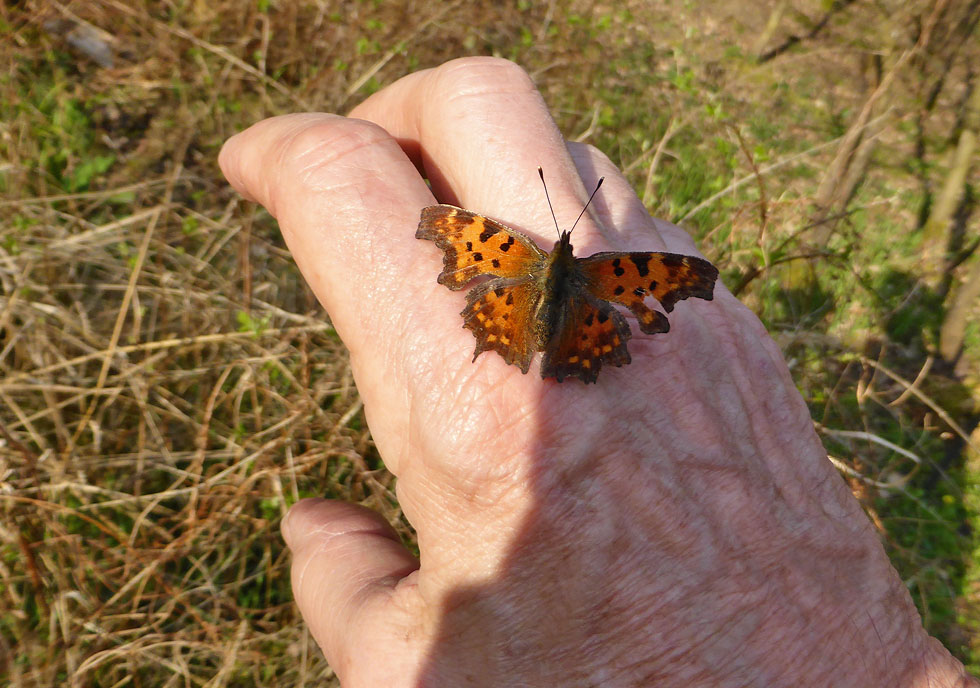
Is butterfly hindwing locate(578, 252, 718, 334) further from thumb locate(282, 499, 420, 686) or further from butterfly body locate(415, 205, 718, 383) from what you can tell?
thumb locate(282, 499, 420, 686)

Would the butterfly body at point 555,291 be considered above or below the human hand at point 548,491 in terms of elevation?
above

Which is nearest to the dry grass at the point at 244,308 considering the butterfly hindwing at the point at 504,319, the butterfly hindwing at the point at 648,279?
the butterfly hindwing at the point at 648,279

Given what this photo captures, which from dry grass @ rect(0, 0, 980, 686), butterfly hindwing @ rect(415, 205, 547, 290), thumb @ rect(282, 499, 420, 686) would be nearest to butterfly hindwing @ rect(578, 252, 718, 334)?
butterfly hindwing @ rect(415, 205, 547, 290)

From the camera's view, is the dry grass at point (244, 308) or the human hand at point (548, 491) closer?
the human hand at point (548, 491)

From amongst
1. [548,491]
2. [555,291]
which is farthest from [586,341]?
[548,491]

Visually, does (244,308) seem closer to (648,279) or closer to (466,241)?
(466,241)

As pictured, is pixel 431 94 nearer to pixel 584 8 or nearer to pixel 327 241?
pixel 327 241

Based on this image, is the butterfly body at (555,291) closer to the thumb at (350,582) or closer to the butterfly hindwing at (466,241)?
the butterfly hindwing at (466,241)
